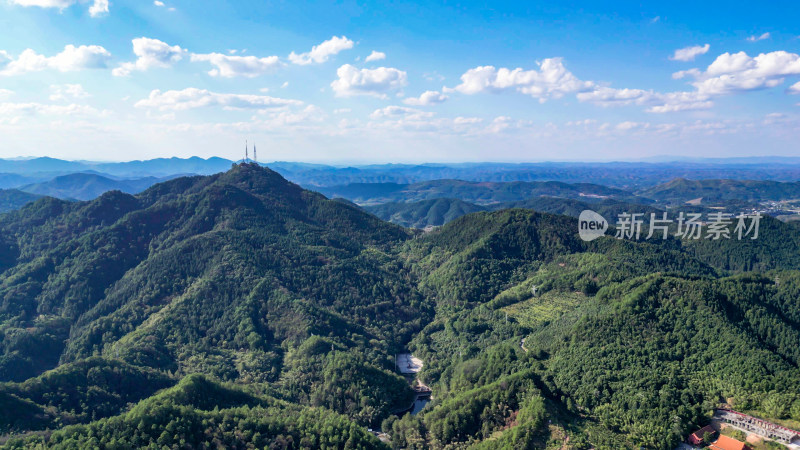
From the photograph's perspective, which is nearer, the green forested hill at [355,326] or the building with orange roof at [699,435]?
the building with orange roof at [699,435]

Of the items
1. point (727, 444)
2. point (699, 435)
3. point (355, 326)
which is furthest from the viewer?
point (355, 326)

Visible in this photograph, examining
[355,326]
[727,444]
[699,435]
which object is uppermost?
[727,444]

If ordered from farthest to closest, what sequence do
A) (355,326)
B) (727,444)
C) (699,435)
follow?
(355,326)
(699,435)
(727,444)

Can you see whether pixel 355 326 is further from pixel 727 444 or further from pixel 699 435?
pixel 727 444

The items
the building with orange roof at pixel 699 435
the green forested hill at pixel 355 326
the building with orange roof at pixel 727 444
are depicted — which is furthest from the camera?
the green forested hill at pixel 355 326

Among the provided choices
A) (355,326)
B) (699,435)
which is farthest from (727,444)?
(355,326)

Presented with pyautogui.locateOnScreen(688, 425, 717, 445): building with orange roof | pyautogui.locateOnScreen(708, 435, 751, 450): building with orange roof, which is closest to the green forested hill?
pyautogui.locateOnScreen(688, 425, 717, 445): building with orange roof

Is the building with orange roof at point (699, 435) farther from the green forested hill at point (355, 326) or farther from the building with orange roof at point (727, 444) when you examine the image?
the green forested hill at point (355, 326)

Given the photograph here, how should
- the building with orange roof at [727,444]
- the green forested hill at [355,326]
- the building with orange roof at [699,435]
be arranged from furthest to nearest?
the green forested hill at [355,326] < the building with orange roof at [699,435] < the building with orange roof at [727,444]

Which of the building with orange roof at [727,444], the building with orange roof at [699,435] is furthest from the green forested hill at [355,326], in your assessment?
the building with orange roof at [727,444]

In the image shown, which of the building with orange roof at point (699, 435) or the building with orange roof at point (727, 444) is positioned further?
the building with orange roof at point (699, 435)
